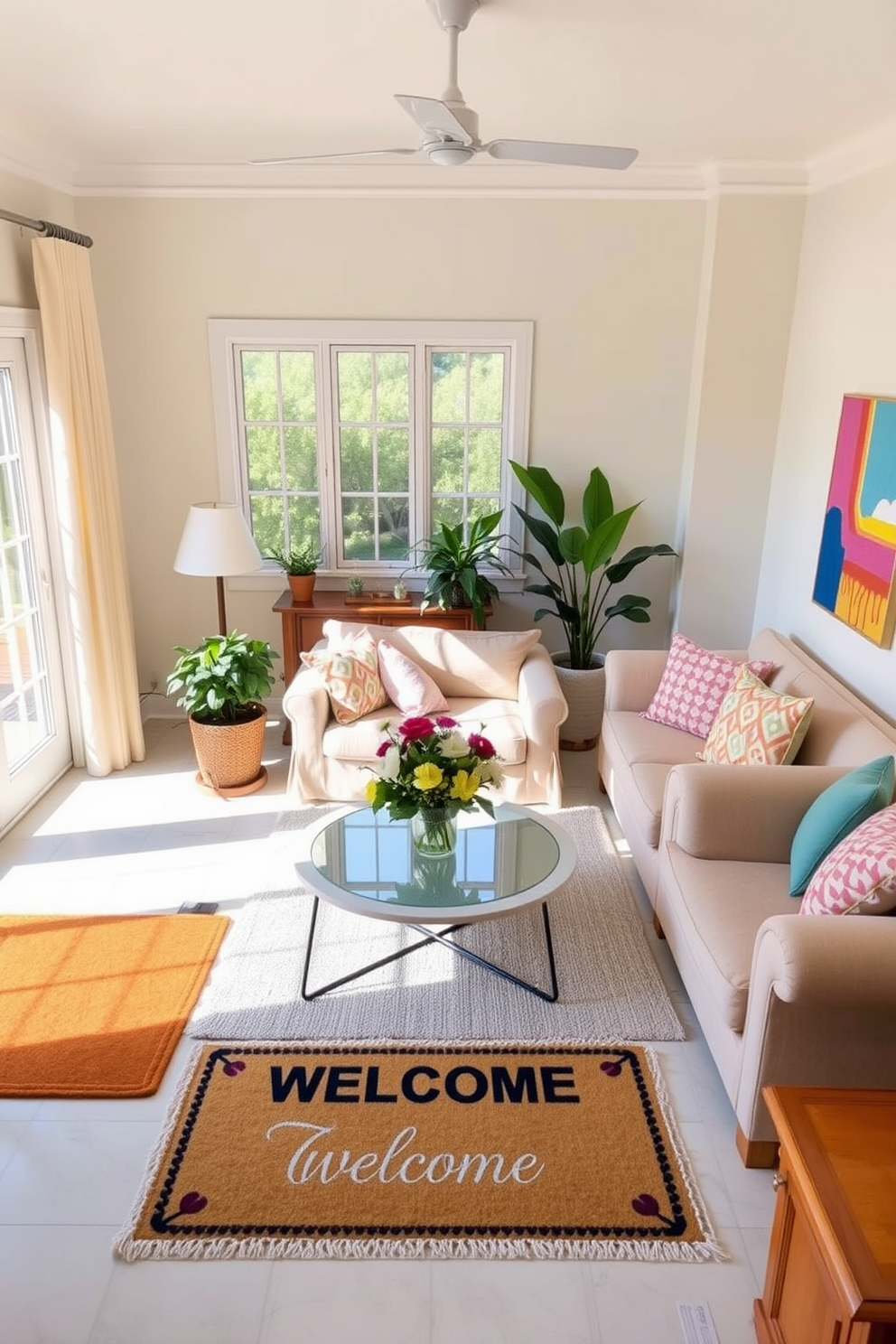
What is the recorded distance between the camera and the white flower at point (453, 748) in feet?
10.1

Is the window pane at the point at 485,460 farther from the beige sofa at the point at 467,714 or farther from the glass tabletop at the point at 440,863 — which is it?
Result: the glass tabletop at the point at 440,863

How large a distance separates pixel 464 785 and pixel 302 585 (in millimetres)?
2312

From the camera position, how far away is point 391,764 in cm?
310

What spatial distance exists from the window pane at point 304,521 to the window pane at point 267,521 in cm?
6

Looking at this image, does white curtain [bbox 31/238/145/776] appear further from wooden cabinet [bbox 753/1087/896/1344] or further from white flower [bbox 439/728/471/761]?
wooden cabinet [bbox 753/1087/896/1344]

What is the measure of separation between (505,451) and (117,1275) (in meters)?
4.07

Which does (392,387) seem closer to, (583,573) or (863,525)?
(583,573)

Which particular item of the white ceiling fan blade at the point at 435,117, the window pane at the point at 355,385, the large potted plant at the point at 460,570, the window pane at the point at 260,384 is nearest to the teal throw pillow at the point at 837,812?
the white ceiling fan blade at the point at 435,117

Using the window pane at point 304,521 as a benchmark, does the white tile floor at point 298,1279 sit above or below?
below

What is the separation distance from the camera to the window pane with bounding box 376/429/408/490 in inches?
204

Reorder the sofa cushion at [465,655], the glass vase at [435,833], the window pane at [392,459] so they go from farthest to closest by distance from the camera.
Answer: the window pane at [392,459]
the sofa cushion at [465,655]
the glass vase at [435,833]

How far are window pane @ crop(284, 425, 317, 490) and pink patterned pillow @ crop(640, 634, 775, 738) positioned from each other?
7.30 feet

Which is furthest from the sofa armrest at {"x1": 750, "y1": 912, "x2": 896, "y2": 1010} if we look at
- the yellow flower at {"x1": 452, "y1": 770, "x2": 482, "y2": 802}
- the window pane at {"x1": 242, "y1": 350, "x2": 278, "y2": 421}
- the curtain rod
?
the window pane at {"x1": 242, "y1": 350, "x2": 278, "y2": 421}

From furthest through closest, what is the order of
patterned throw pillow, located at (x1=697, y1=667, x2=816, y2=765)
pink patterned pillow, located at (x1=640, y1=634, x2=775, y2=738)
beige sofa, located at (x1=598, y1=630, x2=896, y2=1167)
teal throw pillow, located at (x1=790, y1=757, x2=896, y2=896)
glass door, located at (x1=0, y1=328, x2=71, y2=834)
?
glass door, located at (x1=0, y1=328, x2=71, y2=834) < pink patterned pillow, located at (x1=640, y1=634, x2=775, y2=738) < patterned throw pillow, located at (x1=697, y1=667, x2=816, y2=765) < teal throw pillow, located at (x1=790, y1=757, x2=896, y2=896) < beige sofa, located at (x1=598, y1=630, x2=896, y2=1167)
